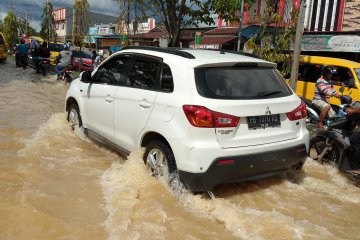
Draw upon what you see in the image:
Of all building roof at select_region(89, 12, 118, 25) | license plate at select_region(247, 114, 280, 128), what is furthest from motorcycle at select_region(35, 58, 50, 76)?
building roof at select_region(89, 12, 118, 25)

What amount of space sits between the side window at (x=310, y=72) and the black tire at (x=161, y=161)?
27.6ft

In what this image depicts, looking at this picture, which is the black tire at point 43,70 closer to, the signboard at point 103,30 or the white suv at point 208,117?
the white suv at point 208,117

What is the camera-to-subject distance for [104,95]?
5.70 metres

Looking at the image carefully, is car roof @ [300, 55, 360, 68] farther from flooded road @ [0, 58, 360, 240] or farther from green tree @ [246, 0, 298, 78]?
flooded road @ [0, 58, 360, 240]

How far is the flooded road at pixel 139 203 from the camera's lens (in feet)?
12.6

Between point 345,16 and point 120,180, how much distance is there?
16512 mm

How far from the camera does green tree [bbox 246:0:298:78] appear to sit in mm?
11402

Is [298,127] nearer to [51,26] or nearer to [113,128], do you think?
[113,128]

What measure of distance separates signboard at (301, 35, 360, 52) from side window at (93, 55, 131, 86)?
1326 cm

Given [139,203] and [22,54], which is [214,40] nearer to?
[22,54]

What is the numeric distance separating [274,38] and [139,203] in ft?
28.3

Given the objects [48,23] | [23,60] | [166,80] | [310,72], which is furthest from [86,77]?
[48,23]

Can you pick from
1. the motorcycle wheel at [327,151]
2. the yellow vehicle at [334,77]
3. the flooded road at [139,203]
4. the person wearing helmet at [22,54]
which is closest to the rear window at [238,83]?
the flooded road at [139,203]

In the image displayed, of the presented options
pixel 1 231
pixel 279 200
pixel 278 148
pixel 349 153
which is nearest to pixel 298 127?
pixel 278 148
